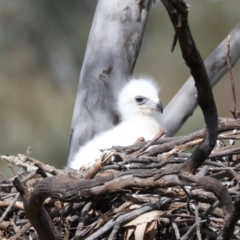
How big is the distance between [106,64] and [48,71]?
6385 millimetres

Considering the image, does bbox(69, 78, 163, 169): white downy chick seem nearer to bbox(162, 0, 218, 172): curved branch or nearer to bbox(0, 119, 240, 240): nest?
bbox(0, 119, 240, 240): nest

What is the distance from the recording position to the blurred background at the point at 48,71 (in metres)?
10.5

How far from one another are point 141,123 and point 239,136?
4.66ft

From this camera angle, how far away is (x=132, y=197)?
290 cm

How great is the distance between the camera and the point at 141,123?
454 centimetres

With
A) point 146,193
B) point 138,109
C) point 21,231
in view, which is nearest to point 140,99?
point 138,109

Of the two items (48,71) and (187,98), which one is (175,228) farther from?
(48,71)

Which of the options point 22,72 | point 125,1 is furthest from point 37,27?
point 125,1

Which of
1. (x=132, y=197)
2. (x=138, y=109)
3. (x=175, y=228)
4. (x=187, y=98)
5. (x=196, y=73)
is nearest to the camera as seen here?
(x=196, y=73)

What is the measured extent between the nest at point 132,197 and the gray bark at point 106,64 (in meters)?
1.40

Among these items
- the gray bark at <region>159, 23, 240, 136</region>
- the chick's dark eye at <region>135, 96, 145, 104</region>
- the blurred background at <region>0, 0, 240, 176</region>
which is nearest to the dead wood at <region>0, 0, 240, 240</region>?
the chick's dark eye at <region>135, 96, 145, 104</region>

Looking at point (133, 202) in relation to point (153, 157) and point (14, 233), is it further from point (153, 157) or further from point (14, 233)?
point (14, 233)

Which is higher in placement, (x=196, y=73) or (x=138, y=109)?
(x=138, y=109)

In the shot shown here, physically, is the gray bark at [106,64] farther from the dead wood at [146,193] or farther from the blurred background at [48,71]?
the blurred background at [48,71]
